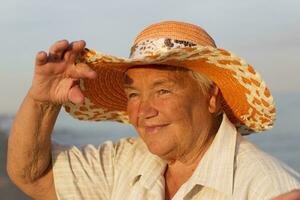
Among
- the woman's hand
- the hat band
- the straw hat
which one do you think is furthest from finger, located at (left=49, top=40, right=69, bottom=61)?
the hat band

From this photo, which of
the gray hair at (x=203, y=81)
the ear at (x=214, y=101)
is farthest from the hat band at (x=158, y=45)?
A: the ear at (x=214, y=101)

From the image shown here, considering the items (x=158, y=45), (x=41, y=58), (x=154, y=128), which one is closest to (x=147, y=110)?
(x=154, y=128)

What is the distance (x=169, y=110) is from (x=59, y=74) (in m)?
0.49

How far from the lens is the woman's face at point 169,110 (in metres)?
2.94

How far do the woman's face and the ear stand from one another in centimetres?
1

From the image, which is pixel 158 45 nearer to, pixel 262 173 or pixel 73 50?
pixel 73 50

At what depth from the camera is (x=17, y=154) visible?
3199mm

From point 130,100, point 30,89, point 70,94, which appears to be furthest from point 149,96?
point 30,89

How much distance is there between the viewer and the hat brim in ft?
9.41

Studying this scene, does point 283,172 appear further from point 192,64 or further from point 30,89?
point 30,89

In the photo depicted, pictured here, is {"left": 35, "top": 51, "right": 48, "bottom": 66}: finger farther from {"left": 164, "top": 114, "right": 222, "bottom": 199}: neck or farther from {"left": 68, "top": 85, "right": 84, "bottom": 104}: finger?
{"left": 164, "top": 114, "right": 222, "bottom": 199}: neck

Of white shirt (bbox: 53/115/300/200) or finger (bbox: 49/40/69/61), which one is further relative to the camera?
finger (bbox: 49/40/69/61)

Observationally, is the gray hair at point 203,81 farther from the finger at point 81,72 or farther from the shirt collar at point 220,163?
the finger at point 81,72

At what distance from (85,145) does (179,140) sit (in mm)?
598
